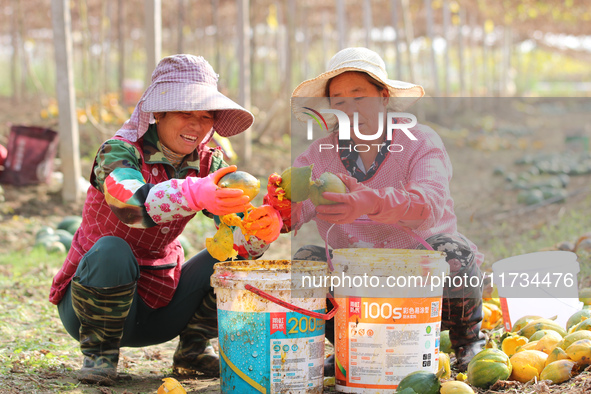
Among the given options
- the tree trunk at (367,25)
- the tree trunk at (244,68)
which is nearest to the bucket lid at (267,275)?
the tree trunk at (244,68)

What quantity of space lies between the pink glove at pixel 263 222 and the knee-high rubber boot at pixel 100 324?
0.50 m

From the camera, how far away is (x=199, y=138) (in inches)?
96.6

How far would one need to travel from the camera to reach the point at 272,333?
2.09 metres

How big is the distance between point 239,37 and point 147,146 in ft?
21.6

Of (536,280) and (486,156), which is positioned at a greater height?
(486,156)

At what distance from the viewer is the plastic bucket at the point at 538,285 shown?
2.77 meters

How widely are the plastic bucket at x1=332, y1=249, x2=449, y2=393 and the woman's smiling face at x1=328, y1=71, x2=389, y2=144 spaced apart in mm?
542

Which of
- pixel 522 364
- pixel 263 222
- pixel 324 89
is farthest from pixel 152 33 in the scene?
pixel 522 364

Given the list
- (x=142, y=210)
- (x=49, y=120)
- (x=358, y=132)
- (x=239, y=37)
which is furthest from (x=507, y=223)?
(x=49, y=120)

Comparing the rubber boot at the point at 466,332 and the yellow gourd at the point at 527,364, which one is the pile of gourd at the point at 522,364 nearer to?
the yellow gourd at the point at 527,364

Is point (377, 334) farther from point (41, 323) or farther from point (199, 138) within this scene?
point (41, 323)

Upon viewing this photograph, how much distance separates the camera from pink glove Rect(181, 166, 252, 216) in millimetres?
2033

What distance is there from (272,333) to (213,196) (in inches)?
19.0

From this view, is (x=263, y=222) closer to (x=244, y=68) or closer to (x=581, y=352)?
(x=581, y=352)
